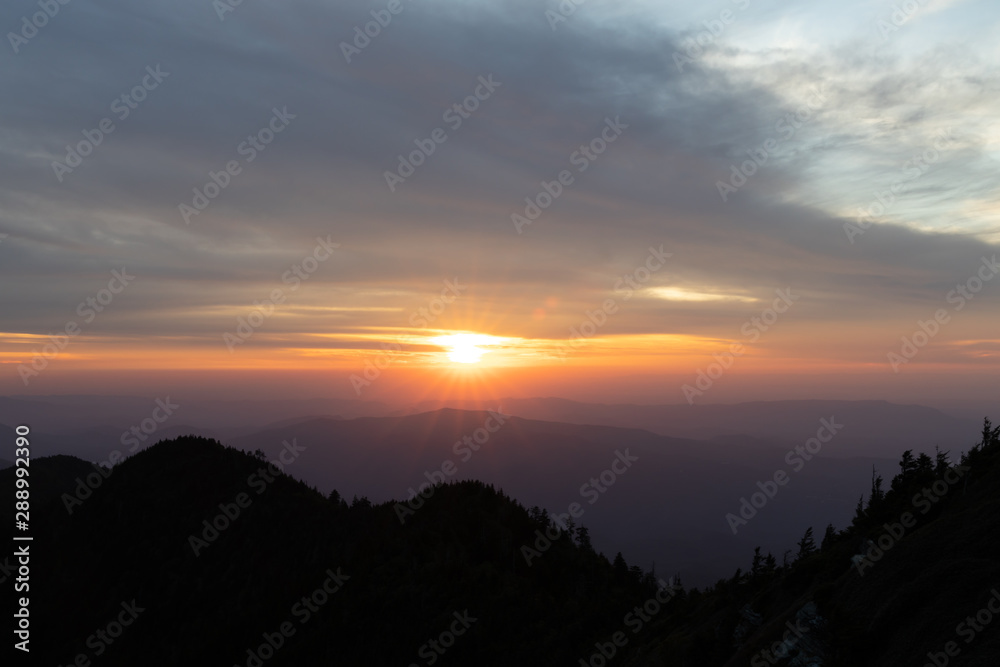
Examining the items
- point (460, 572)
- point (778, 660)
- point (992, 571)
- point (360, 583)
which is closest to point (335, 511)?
point (360, 583)

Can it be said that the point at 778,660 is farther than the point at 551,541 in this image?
No

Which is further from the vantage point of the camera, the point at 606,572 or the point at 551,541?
the point at 551,541

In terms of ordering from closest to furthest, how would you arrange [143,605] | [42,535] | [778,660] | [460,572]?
[778,660]
[460,572]
[143,605]
[42,535]

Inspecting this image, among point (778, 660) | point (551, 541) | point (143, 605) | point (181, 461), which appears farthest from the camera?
point (181, 461)

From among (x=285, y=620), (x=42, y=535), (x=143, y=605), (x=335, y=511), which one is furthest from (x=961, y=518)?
(x=42, y=535)

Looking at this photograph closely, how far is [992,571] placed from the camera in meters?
25.2

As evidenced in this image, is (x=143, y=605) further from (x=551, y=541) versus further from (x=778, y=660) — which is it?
(x=778, y=660)

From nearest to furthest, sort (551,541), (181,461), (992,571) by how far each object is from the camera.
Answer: (992,571) → (551,541) → (181,461)

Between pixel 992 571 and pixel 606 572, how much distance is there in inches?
3648

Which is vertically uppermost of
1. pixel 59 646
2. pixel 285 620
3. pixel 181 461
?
pixel 181 461

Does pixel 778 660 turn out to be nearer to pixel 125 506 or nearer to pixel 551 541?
pixel 551 541

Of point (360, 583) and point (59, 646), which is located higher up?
point (360, 583)

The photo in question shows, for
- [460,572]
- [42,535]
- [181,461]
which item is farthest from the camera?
[181,461]

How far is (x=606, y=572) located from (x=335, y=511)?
82990 mm
